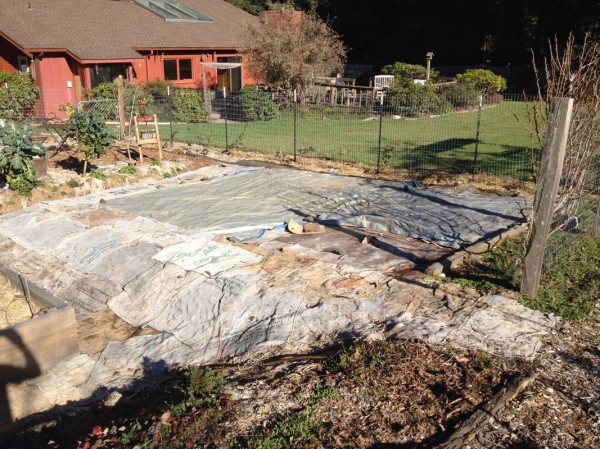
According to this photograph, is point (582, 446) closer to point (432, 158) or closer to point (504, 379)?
point (504, 379)

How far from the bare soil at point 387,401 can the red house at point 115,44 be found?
1961 centimetres

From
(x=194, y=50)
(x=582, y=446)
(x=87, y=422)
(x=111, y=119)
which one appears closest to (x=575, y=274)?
(x=582, y=446)

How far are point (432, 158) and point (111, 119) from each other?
9.89 m

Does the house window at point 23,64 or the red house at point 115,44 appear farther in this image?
the house window at point 23,64

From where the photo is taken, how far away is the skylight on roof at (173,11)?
30375mm

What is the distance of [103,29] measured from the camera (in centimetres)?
2641

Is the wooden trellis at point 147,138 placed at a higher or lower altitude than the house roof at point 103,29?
lower

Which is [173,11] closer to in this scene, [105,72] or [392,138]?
[105,72]

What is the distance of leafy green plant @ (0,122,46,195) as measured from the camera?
434 inches

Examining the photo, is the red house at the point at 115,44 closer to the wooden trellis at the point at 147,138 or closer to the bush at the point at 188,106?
the bush at the point at 188,106

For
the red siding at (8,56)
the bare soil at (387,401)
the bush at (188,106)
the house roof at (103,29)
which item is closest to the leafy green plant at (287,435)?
the bare soil at (387,401)

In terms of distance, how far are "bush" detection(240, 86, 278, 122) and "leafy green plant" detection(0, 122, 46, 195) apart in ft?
35.6

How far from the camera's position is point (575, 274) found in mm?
7223

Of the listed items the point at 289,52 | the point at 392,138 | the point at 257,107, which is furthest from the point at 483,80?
the point at 392,138
